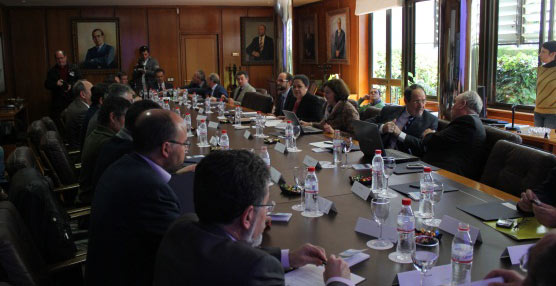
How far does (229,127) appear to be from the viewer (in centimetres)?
559

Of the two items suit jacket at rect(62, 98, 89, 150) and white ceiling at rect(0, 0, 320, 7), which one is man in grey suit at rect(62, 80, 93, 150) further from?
white ceiling at rect(0, 0, 320, 7)

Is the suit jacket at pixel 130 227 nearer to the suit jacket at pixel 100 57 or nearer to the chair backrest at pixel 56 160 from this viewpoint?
the chair backrest at pixel 56 160

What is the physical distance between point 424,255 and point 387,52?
8604 millimetres

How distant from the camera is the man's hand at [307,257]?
1.80 metres

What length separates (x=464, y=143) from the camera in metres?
3.80

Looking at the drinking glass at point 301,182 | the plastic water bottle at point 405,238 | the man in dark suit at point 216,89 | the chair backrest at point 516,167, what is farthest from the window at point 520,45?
the plastic water bottle at point 405,238

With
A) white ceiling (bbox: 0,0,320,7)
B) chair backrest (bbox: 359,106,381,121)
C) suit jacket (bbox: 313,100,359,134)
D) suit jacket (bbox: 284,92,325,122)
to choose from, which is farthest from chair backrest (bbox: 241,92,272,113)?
white ceiling (bbox: 0,0,320,7)

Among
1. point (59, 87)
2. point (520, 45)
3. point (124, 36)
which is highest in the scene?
point (124, 36)

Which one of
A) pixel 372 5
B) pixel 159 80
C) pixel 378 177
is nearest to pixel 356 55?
pixel 372 5

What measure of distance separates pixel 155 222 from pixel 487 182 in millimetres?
2269

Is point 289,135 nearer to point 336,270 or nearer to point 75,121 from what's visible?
point 336,270

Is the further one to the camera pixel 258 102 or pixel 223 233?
pixel 258 102

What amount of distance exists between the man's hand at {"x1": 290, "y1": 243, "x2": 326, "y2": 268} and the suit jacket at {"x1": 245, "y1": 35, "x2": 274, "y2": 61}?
479 inches

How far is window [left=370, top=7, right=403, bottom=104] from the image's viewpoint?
379 inches
